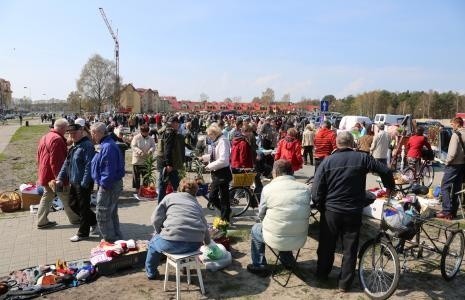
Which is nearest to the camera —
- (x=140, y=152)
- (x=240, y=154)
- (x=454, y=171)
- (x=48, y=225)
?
(x=48, y=225)

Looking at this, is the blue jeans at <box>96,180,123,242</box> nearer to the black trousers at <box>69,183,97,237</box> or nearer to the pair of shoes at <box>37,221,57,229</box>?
the black trousers at <box>69,183,97,237</box>

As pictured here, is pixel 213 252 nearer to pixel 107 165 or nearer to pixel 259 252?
pixel 259 252

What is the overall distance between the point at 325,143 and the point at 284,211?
629cm

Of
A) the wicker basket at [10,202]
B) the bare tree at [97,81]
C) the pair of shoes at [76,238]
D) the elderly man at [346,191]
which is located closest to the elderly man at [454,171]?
the elderly man at [346,191]

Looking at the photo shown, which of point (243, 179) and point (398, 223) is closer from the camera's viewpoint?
point (398, 223)

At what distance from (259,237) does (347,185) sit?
1320 mm

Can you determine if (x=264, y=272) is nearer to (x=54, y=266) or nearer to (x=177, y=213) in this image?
(x=177, y=213)

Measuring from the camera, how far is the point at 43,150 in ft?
23.2

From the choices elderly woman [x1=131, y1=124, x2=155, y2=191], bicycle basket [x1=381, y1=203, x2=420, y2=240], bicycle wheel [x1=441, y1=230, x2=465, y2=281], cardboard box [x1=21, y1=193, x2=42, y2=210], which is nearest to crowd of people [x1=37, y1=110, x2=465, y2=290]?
bicycle basket [x1=381, y1=203, x2=420, y2=240]

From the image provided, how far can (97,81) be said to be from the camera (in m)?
100

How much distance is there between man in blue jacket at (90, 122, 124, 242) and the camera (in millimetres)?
5859

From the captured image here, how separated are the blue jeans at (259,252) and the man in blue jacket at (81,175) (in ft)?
9.59

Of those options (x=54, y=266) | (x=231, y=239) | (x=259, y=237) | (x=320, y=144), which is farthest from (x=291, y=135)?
(x=54, y=266)

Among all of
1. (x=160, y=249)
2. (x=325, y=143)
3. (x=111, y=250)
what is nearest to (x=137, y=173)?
(x=325, y=143)
